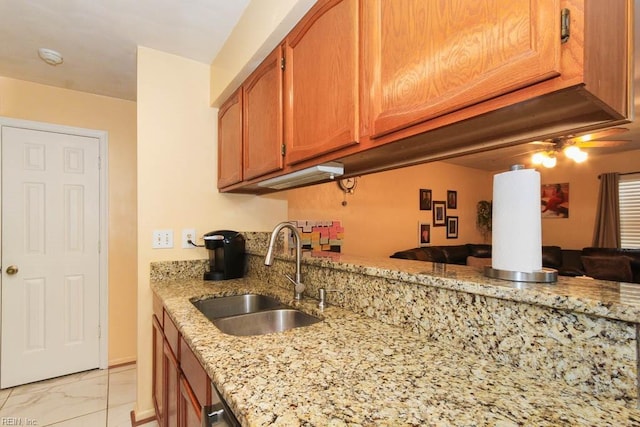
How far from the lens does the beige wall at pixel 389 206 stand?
3.57 m

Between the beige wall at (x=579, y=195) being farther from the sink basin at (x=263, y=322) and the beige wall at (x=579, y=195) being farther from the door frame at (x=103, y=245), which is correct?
the door frame at (x=103, y=245)

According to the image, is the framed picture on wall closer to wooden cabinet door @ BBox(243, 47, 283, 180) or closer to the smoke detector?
wooden cabinet door @ BBox(243, 47, 283, 180)

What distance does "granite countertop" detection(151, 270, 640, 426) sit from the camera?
581mm

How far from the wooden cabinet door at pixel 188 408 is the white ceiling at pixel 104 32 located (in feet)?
5.90

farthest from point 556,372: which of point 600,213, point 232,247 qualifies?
point 600,213

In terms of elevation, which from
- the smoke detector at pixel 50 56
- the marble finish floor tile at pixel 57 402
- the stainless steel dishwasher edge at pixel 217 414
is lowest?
the marble finish floor tile at pixel 57 402

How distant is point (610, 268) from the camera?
12.2 ft

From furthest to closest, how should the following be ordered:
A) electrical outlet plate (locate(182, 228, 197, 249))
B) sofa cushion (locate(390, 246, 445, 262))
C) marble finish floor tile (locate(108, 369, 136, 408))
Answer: sofa cushion (locate(390, 246, 445, 262))
marble finish floor tile (locate(108, 369, 136, 408))
electrical outlet plate (locate(182, 228, 197, 249))

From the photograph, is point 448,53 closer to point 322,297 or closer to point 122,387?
point 322,297

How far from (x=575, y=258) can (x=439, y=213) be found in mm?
2185

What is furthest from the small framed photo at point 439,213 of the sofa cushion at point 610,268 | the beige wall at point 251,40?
the beige wall at point 251,40

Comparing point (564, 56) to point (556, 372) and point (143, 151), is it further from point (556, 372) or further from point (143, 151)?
point (143, 151)

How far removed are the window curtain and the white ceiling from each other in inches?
231

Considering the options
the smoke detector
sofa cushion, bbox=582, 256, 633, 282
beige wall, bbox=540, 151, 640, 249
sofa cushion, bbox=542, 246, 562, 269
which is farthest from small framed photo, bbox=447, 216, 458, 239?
the smoke detector
